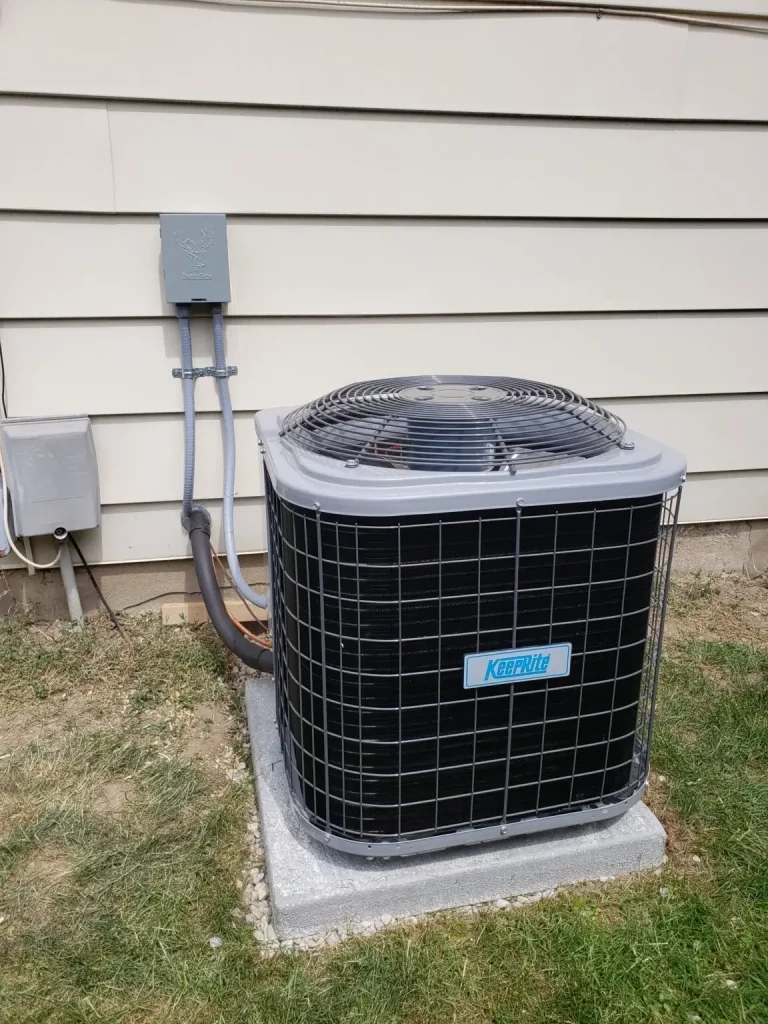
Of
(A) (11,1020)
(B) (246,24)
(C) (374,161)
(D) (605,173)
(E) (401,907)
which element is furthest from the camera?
(D) (605,173)

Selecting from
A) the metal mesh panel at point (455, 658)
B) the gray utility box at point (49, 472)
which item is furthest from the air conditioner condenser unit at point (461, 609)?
the gray utility box at point (49, 472)

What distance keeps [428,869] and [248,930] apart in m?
0.44

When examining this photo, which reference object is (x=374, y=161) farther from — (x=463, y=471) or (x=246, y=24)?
(x=463, y=471)

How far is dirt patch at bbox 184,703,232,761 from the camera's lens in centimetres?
229

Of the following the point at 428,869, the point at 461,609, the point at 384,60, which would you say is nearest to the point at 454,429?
the point at 461,609

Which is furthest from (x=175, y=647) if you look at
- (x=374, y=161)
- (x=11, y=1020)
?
(x=374, y=161)

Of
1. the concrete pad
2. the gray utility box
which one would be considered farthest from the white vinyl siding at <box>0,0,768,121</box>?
the concrete pad

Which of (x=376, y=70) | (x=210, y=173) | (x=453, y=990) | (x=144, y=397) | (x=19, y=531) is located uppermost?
(x=376, y=70)

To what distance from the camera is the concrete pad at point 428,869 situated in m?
1.67

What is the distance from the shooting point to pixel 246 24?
7.47ft

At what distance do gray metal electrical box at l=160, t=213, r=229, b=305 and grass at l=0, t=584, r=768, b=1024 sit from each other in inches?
55.6

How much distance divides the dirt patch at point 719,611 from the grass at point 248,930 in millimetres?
541

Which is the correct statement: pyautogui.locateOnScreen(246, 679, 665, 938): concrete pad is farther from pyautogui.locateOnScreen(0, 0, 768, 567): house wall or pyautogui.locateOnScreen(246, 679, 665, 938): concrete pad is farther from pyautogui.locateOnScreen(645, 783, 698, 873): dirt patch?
pyautogui.locateOnScreen(0, 0, 768, 567): house wall

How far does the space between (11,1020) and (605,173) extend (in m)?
2.99
